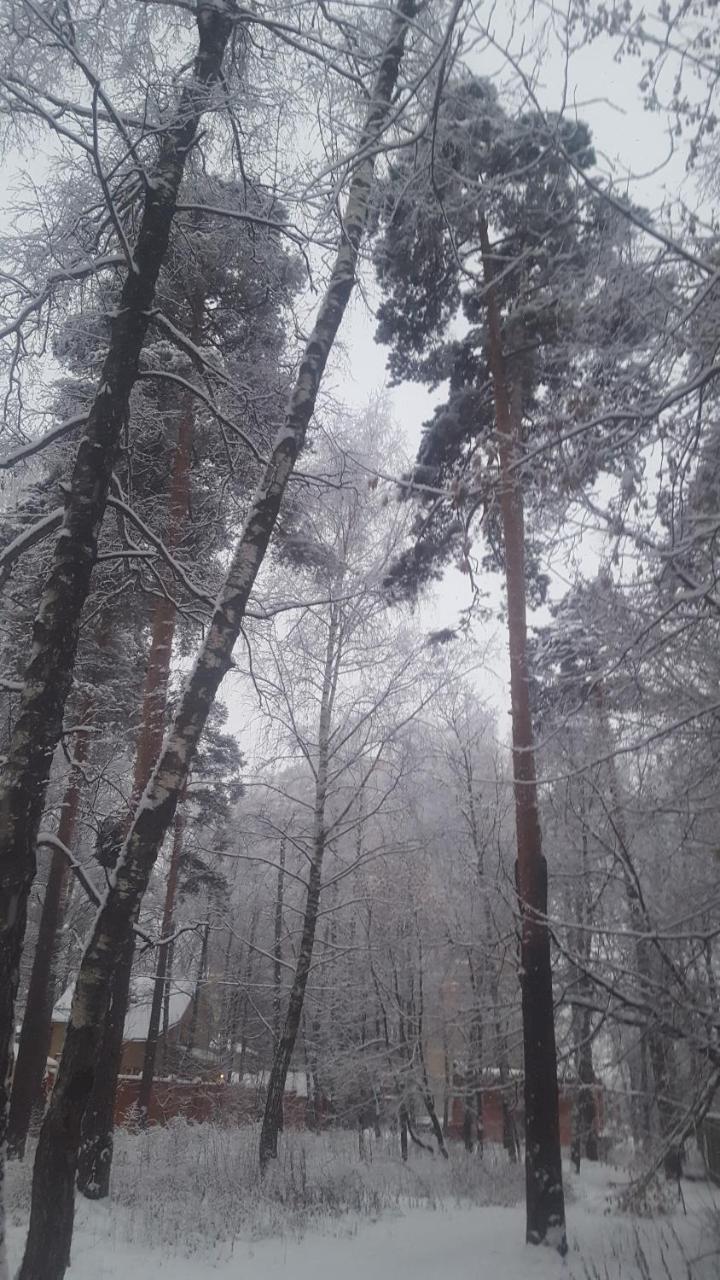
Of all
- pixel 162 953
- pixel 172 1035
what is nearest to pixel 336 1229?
pixel 162 953

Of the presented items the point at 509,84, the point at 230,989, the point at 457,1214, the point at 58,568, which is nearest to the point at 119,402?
the point at 58,568

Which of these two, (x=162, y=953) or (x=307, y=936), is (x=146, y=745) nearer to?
(x=307, y=936)

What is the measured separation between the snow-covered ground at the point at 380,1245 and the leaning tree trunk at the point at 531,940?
0.41m

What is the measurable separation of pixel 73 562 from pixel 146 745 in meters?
5.17

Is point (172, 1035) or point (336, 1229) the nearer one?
point (336, 1229)

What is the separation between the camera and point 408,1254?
6430 millimetres

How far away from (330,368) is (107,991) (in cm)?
579

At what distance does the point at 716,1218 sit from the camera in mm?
5355

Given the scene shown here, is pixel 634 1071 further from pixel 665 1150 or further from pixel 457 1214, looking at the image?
pixel 457 1214

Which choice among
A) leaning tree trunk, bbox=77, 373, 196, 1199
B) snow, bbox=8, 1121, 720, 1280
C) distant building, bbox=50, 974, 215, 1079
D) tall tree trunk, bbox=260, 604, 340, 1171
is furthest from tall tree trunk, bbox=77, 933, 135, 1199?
distant building, bbox=50, 974, 215, 1079

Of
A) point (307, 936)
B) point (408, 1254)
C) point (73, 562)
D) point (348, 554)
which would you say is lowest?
point (408, 1254)

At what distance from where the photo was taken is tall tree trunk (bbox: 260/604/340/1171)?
9508 mm

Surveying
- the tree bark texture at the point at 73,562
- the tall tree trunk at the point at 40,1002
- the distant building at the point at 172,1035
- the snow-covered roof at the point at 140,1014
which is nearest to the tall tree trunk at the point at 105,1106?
the tall tree trunk at the point at 40,1002

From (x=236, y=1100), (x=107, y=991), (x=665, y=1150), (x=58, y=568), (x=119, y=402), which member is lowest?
(x=236, y=1100)
